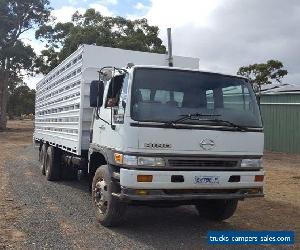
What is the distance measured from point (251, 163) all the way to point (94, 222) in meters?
2.72

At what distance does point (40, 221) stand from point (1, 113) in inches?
1587

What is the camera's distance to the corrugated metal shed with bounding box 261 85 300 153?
905 inches

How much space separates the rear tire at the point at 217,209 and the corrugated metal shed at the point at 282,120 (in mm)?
15687

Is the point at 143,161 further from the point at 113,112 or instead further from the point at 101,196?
the point at 101,196

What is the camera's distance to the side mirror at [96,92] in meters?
7.34

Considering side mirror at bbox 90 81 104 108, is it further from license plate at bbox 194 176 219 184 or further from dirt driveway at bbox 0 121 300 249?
license plate at bbox 194 176 219 184

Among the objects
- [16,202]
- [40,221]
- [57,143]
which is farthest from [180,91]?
[57,143]

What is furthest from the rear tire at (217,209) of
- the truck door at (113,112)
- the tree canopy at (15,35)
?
the tree canopy at (15,35)

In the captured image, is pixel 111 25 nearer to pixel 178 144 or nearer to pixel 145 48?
pixel 145 48

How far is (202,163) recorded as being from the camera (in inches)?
260

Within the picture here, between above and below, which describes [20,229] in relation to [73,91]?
below

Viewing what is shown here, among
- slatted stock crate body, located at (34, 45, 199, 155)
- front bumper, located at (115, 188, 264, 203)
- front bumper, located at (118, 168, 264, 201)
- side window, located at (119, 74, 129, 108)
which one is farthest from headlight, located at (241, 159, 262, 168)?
→ slatted stock crate body, located at (34, 45, 199, 155)

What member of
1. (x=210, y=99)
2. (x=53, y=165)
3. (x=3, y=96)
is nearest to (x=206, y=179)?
(x=210, y=99)

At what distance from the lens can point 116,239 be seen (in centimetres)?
659
